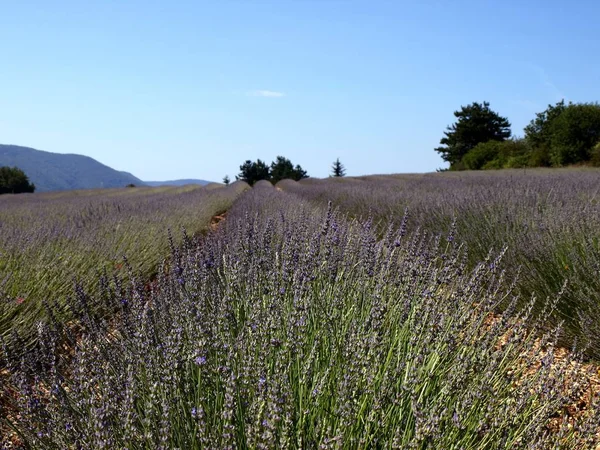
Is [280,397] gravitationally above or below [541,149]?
below

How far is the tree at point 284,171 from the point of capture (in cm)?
4000

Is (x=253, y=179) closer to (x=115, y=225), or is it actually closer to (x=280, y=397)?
(x=115, y=225)

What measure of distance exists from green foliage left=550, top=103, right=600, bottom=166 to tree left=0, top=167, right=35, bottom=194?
4132 cm

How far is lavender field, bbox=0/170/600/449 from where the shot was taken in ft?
4.67

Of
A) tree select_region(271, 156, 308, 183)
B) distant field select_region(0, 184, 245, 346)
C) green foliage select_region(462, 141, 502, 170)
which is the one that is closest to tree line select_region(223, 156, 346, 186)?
tree select_region(271, 156, 308, 183)

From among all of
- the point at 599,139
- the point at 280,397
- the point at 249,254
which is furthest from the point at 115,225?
the point at 599,139

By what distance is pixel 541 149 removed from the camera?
24422 millimetres

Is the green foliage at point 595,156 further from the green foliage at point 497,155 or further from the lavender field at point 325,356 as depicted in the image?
the lavender field at point 325,356

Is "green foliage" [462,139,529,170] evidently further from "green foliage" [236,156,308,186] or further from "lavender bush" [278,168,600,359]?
"lavender bush" [278,168,600,359]

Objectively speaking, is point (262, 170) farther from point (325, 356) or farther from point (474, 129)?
point (325, 356)

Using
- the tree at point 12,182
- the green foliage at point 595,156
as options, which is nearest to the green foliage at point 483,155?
the green foliage at point 595,156

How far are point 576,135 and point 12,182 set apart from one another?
4315 cm

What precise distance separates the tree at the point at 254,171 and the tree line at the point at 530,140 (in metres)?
14.0

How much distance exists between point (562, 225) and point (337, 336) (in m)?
2.56
